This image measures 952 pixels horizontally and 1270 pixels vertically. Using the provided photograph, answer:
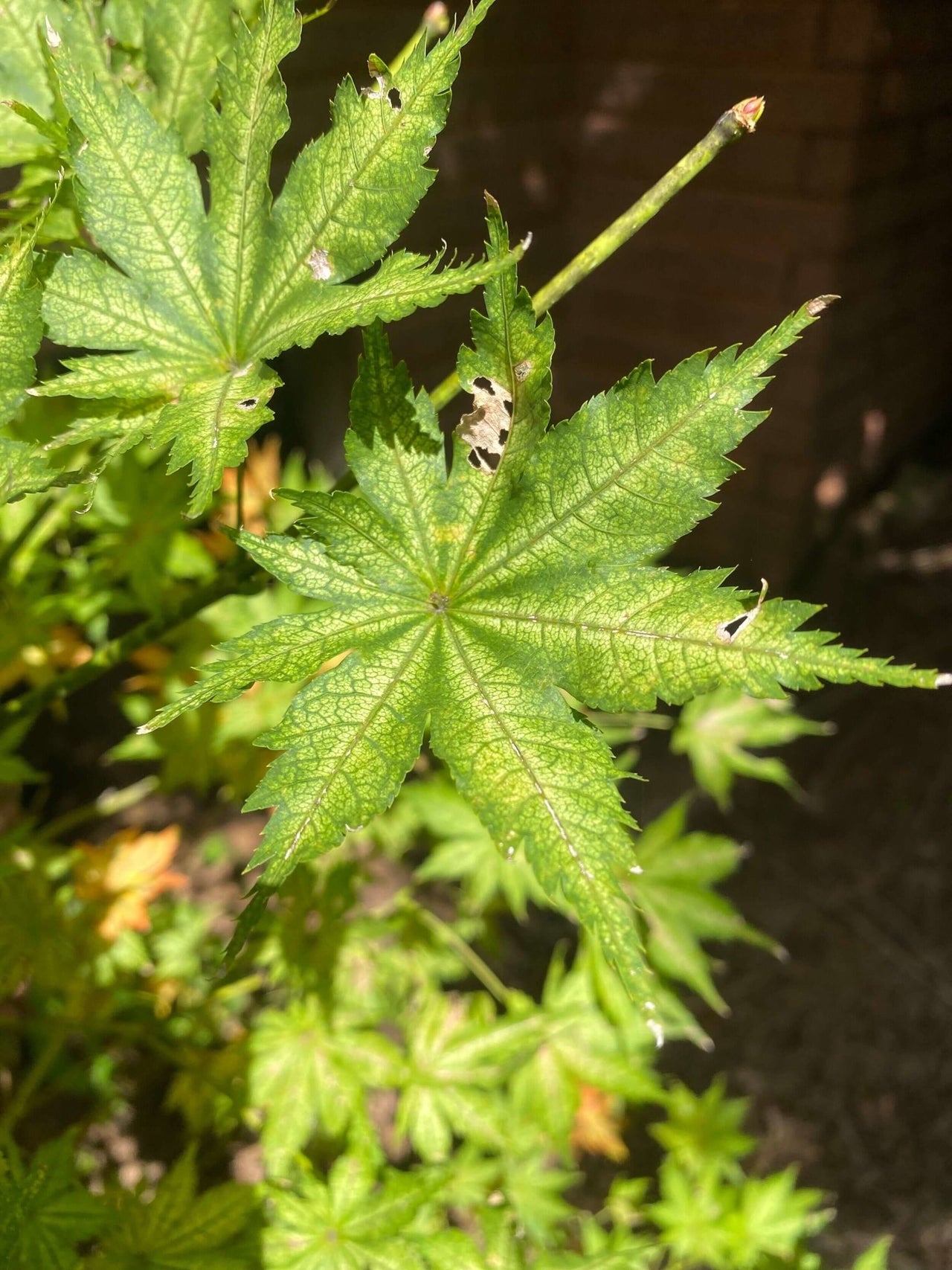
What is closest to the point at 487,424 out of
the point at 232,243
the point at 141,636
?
the point at 232,243

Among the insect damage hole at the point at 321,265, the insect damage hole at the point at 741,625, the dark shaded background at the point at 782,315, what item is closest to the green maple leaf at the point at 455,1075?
the dark shaded background at the point at 782,315

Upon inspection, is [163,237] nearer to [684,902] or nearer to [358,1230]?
[358,1230]

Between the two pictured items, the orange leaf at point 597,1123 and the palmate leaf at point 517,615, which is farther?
the orange leaf at point 597,1123

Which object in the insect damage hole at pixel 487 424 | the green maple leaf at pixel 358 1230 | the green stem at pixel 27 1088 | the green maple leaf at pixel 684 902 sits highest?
the insect damage hole at pixel 487 424

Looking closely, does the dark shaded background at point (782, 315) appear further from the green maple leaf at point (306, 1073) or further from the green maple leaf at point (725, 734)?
the green maple leaf at point (306, 1073)

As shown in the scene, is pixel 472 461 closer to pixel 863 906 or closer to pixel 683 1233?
pixel 683 1233

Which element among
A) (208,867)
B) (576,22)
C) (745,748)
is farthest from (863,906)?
(576,22)

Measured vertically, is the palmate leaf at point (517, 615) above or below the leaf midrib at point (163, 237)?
below

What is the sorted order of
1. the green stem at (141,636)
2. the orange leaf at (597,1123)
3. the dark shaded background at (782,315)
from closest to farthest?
the green stem at (141,636)
the orange leaf at (597,1123)
the dark shaded background at (782,315)
